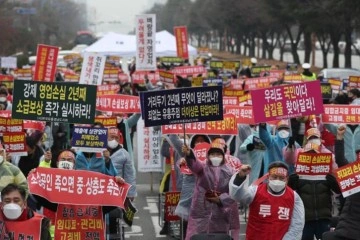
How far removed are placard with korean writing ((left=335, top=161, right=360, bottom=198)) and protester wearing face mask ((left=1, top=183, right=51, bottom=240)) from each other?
257 cm

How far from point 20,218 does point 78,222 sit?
184cm

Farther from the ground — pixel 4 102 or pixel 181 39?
pixel 181 39

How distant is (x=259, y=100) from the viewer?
1214 cm

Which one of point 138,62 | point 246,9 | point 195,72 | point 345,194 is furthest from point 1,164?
point 246,9

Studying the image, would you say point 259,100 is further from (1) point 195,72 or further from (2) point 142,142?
(1) point 195,72

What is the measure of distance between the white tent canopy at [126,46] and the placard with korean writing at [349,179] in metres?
28.6

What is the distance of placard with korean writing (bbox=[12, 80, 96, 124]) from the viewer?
1131 cm

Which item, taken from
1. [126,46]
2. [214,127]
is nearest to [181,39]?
[126,46]

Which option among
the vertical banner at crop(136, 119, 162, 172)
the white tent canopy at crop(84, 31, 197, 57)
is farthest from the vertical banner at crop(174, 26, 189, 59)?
the vertical banner at crop(136, 119, 162, 172)

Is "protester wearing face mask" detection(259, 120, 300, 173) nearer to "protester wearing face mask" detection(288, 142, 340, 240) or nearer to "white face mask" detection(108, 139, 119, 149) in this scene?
"white face mask" detection(108, 139, 119, 149)

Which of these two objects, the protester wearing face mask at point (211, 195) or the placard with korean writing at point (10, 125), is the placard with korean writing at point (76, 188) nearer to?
the protester wearing face mask at point (211, 195)

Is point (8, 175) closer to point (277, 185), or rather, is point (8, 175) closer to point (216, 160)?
point (216, 160)

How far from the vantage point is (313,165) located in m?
9.79

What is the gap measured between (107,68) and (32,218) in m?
22.2
